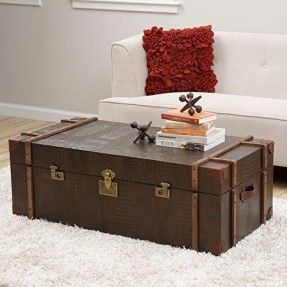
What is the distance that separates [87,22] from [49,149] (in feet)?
6.97

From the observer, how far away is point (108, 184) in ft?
11.0

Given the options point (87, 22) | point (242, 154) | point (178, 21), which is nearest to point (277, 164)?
point (242, 154)

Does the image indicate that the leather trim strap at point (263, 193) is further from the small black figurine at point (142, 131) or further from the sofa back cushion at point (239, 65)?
the sofa back cushion at point (239, 65)

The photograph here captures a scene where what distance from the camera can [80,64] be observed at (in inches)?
219

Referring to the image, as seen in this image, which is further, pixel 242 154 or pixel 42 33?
pixel 42 33

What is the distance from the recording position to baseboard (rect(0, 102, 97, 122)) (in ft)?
18.6

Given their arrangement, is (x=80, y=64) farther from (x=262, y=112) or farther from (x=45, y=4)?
(x=262, y=112)

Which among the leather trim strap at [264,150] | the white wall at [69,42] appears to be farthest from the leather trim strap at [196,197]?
the white wall at [69,42]

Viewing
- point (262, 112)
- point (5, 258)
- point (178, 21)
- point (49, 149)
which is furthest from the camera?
point (178, 21)

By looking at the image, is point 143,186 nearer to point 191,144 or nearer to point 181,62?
point 191,144

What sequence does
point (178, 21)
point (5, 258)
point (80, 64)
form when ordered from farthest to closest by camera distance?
point (80, 64) < point (178, 21) < point (5, 258)

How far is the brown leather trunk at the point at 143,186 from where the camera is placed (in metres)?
3.16

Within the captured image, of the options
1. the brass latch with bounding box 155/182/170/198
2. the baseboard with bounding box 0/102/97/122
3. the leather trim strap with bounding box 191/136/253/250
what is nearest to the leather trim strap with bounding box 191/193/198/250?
the leather trim strap with bounding box 191/136/253/250

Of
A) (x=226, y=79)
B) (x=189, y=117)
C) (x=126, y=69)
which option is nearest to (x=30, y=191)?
(x=189, y=117)
